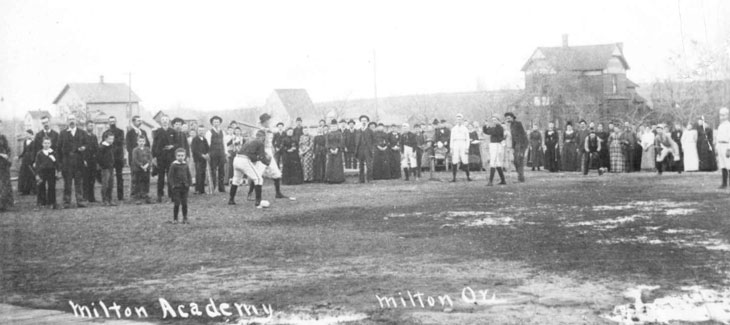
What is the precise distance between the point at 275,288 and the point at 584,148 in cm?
1828

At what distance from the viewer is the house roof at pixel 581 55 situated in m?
55.5

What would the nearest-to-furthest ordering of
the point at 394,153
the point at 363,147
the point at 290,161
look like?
the point at 290,161
the point at 363,147
the point at 394,153

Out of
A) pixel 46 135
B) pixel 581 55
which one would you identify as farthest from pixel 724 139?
pixel 581 55

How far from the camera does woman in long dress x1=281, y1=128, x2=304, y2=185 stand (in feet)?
69.7

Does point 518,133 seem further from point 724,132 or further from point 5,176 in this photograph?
point 5,176

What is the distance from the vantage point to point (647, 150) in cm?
2469

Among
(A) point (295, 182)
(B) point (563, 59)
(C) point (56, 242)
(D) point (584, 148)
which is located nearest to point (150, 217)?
(C) point (56, 242)

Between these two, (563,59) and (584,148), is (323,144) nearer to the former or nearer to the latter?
(584,148)

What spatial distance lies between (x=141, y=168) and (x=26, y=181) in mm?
6492

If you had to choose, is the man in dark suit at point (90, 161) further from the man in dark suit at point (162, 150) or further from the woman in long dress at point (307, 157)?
the woman in long dress at point (307, 157)

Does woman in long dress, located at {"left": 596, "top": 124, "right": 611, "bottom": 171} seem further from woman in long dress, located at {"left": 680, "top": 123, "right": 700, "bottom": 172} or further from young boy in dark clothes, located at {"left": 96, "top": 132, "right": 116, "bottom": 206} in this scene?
young boy in dark clothes, located at {"left": 96, "top": 132, "right": 116, "bottom": 206}

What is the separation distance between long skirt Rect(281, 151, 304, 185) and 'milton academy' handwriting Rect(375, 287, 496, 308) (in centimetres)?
1532

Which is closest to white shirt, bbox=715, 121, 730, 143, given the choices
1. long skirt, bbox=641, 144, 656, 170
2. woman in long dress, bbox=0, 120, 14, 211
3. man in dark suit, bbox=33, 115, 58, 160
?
long skirt, bbox=641, 144, 656, 170

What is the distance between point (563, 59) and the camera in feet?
187
